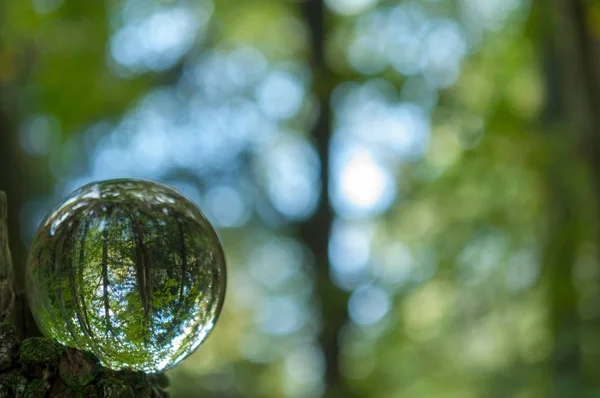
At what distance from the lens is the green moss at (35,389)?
1.23 metres

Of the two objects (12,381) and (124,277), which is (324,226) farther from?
(12,381)

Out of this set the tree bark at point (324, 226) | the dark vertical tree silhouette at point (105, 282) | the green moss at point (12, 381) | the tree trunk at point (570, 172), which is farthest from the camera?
the tree bark at point (324, 226)

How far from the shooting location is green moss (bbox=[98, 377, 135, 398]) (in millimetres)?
1258

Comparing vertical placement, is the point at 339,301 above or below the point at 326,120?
below

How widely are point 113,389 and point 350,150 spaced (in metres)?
9.58

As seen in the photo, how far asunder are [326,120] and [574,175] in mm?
2684

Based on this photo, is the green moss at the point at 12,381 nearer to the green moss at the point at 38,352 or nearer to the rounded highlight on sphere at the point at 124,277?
the green moss at the point at 38,352

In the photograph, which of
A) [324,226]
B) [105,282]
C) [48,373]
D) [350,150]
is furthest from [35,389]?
[350,150]

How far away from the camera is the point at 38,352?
49.4 inches

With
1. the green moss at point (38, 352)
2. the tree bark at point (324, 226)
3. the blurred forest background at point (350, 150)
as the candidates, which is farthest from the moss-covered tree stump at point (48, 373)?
the tree bark at point (324, 226)

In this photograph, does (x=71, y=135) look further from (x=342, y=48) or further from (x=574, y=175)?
(x=574, y=175)

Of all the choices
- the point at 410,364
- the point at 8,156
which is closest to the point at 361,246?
the point at 410,364

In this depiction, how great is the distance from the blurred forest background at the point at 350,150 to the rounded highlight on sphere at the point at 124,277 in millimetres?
3888

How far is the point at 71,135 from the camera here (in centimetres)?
892
